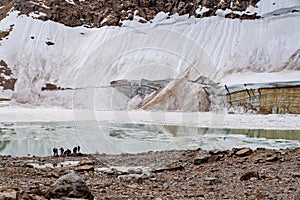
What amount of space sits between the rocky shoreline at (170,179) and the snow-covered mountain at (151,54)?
19.2 meters

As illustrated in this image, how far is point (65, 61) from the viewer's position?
4169cm

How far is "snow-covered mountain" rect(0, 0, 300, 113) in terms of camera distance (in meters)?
30.3

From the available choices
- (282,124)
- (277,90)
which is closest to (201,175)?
(282,124)

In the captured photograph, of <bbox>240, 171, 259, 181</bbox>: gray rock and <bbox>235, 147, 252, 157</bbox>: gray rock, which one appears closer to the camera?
<bbox>240, 171, 259, 181</bbox>: gray rock

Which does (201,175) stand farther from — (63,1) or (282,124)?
(63,1)

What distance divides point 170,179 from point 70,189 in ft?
7.26

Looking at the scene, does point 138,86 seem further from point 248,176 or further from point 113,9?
point 248,176

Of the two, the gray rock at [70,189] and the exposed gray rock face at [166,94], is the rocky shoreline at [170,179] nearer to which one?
the gray rock at [70,189]

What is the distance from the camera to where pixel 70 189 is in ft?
12.8

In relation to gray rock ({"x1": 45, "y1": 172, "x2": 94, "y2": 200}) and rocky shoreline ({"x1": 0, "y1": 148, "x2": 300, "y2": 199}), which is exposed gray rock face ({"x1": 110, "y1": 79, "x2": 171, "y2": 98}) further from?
gray rock ({"x1": 45, "y1": 172, "x2": 94, "y2": 200})

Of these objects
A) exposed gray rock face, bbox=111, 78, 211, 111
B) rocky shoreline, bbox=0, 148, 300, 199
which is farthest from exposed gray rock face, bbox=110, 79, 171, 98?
rocky shoreline, bbox=0, 148, 300, 199

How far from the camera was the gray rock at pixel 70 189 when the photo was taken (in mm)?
3855

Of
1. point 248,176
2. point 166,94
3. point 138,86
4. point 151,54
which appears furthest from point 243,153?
point 151,54

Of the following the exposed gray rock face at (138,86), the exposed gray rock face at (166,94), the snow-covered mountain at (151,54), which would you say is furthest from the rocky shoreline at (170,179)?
the exposed gray rock face at (138,86)
